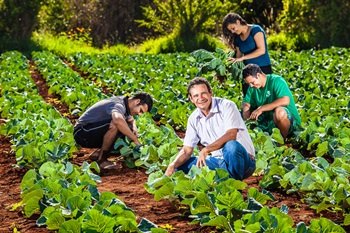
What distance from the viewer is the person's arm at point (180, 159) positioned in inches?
257

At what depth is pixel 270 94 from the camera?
855 cm

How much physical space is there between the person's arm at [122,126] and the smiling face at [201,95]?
1570mm

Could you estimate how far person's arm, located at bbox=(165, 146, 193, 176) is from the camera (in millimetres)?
6531

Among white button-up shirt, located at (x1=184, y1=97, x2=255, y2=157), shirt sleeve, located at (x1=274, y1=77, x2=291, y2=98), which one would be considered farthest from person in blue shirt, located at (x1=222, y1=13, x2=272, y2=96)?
white button-up shirt, located at (x1=184, y1=97, x2=255, y2=157)

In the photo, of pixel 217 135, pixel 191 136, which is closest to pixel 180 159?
pixel 191 136

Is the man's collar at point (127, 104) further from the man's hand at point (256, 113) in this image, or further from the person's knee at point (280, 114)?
the person's knee at point (280, 114)

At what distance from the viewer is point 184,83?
47.7 feet

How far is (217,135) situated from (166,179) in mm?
590

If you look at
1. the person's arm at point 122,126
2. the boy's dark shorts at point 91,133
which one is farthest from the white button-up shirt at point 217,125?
the boy's dark shorts at point 91,133

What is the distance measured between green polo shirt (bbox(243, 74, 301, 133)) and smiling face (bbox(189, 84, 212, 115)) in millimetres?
2239

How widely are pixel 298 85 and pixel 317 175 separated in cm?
797

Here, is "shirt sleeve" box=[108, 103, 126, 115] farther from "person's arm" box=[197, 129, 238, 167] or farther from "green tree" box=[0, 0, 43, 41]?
"green tree" box=[0, 0, 43, 41]

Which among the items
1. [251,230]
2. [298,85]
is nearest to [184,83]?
[298,85]

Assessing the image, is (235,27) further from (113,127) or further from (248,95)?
(113,127)
